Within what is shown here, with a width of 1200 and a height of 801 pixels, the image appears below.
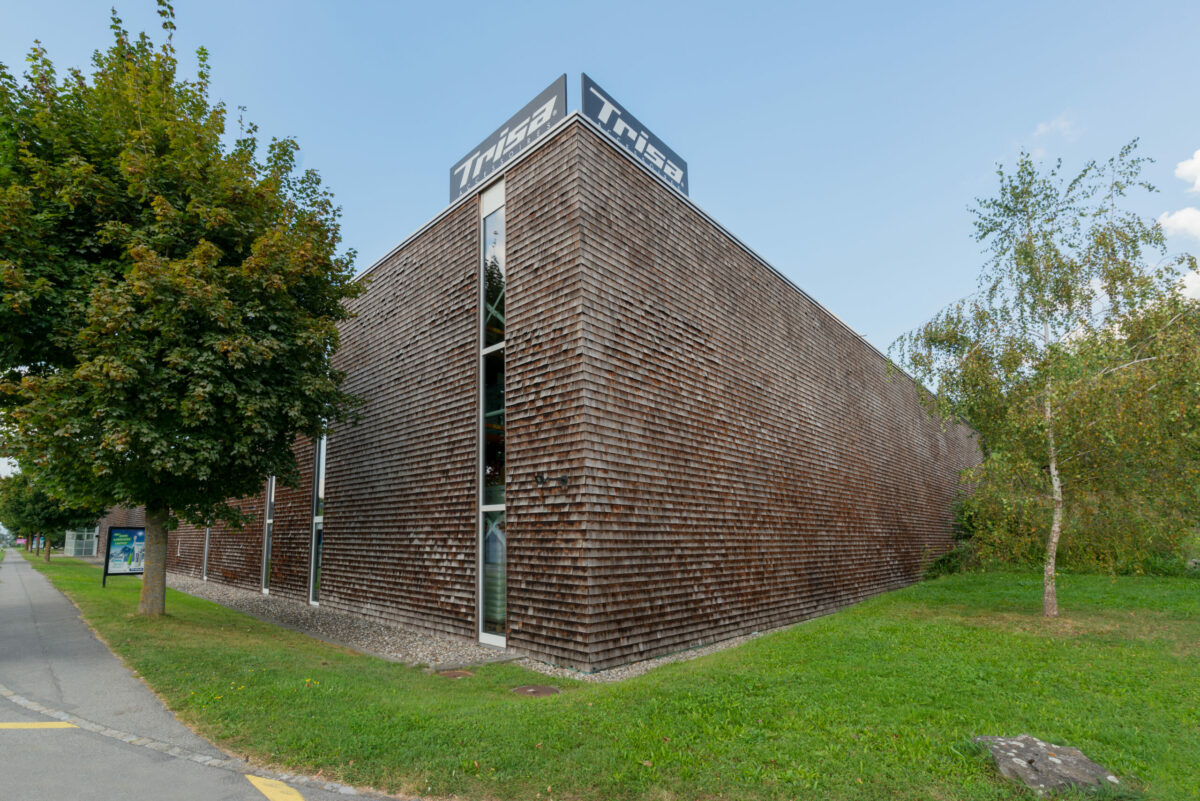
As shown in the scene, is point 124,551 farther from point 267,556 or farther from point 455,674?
point 455,674

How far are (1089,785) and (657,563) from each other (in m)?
5.30

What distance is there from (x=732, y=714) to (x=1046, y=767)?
7.00 ft

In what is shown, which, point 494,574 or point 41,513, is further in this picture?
point 41,513

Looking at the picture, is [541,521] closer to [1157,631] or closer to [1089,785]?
[1089,785]

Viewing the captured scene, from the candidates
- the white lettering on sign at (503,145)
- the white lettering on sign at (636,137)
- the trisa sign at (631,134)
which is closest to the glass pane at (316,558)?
the white lettering on sign at (503,145)

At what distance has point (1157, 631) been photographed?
8.70m

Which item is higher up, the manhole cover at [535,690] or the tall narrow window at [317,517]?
the tall narrow window at [317,517]

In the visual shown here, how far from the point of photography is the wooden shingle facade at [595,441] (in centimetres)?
798

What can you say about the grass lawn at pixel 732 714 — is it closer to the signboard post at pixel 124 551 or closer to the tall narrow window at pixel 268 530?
the tall narrow window at pixel 268 530


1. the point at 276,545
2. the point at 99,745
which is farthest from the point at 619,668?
the point at 276,545

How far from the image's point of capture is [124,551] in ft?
53.2

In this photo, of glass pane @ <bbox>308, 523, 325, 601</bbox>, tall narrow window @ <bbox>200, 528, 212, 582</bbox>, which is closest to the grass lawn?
glass pane @ <bbox>308, 523, 325, 601</bbox>

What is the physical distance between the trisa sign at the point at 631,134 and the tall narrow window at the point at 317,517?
29.7 ft

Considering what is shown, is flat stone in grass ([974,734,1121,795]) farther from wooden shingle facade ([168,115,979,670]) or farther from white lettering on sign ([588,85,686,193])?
white lettering on sign ([588,85,686,193])
